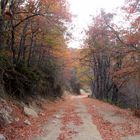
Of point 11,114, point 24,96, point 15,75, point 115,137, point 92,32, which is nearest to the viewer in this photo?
point 115,137

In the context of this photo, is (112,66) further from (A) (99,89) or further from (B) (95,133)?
(B) (95,133)

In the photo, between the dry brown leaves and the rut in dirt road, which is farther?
the rut in dirt road

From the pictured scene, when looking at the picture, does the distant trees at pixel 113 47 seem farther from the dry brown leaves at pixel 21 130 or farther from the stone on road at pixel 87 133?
the dry brown leaves at pixel 21 130

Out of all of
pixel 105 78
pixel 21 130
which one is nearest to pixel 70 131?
pixel 21 130

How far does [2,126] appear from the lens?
477 inches

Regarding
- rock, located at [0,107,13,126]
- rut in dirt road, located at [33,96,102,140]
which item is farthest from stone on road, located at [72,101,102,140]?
rock, located at [0,107,13,126]

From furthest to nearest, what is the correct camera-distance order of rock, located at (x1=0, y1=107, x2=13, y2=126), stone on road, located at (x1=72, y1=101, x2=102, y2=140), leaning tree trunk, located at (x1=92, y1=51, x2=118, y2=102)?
leaning tree trunk, located at (x1=92, y1=51, x2=118, y2=102)
rock, located at (x1=0, y1=107, x2=13, y2=126)
stone on road, located at (x1=72, y1=101, x2=102, y2=140)

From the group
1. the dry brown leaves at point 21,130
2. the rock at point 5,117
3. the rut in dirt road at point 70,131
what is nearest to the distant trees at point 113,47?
the rut in dirt road at point 70,131

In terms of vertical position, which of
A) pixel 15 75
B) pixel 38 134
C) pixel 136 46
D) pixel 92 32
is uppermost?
pixel 92 32

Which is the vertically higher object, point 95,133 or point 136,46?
point 136,46

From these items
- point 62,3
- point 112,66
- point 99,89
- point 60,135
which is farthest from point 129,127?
point 99,89

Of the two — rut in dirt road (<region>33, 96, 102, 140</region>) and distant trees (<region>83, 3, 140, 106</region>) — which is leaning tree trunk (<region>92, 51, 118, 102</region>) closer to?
distant trees (<region>83, 3, 140, 106</region>)

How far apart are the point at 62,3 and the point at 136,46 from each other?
626 centimetres

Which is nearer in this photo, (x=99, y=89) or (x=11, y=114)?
(x=11, y=114)
